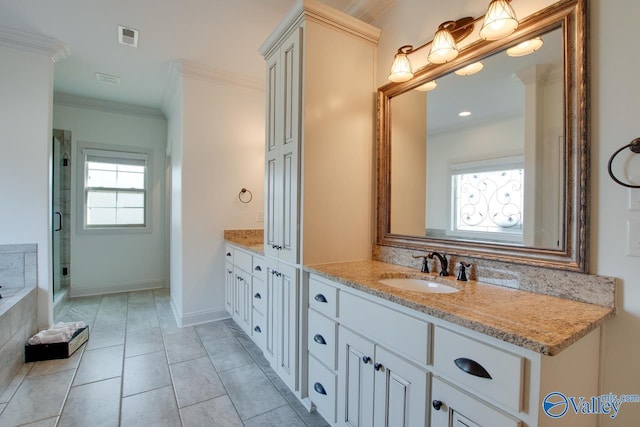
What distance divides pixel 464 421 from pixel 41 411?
237 cm

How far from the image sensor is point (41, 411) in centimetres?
180

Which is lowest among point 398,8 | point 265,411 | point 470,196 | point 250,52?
point 265,411

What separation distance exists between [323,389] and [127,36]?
3.18 meters

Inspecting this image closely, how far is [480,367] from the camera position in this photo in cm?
92

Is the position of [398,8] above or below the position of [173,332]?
above

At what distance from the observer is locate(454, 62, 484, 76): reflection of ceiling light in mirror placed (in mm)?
1497

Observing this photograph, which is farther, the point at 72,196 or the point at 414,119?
the point at 72,196

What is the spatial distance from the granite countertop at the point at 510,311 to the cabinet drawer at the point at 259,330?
1176 mm

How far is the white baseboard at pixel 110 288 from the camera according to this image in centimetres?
408

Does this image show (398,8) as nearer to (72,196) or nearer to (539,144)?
(539,144)

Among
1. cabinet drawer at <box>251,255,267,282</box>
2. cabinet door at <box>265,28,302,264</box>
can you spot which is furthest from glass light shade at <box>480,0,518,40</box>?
cabinet drawer at <box>251,255,267,282</box>

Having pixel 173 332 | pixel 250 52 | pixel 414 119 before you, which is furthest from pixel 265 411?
pixel 250 52

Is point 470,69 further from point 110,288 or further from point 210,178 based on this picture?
point 110,288

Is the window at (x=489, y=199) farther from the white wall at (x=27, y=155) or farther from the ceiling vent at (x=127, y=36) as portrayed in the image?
the white wall at (x=27, y=155)
